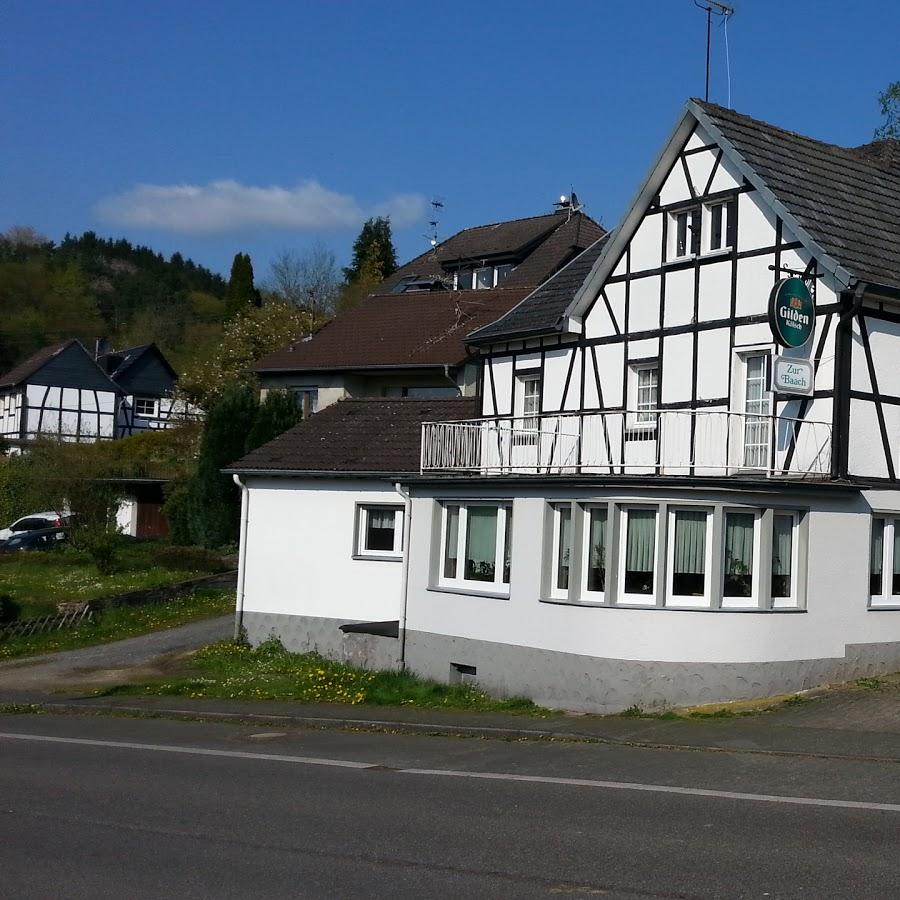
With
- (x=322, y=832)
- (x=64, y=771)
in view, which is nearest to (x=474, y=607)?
(x=64, y=771)

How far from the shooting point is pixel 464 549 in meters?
20.3

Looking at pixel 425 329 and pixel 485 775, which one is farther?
pixel 425 329

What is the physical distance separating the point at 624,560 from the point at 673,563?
69 centimetres

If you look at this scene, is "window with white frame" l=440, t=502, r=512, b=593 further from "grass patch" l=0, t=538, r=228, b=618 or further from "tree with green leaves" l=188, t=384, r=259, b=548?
"tree with green leaves" l=188, t=384, r=259, b=548

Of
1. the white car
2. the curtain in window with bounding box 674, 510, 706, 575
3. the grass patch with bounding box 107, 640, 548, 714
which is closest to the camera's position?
the curtain in window with bounding box 674, 510, 706, 575

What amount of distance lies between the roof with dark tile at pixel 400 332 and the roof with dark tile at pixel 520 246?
1.79 m

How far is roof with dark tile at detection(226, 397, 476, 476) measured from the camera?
24.2 meters

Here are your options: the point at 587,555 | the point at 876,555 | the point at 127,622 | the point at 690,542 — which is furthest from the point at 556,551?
the point at 127,622

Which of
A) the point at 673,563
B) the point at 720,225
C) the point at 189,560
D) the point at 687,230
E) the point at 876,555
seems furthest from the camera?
the point at 189,560

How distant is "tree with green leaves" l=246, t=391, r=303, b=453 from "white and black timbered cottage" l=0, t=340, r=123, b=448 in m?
37.4

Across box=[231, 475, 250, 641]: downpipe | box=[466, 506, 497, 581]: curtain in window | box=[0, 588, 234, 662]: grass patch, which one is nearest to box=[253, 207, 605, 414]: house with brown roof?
box=[0, 588, 234, 662]: grass patch

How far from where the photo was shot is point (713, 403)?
20047mm

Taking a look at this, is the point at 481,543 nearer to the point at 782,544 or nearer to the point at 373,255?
the point at 782,544

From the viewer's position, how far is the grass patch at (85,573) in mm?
32312
